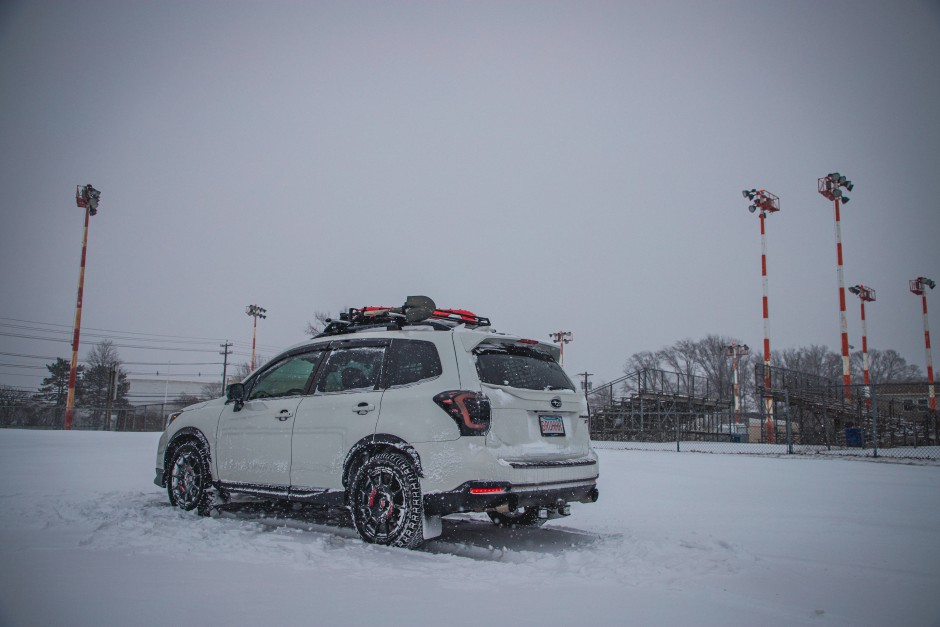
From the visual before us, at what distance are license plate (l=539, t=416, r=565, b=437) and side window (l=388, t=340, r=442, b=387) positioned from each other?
3.01ft

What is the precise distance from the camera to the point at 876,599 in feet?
12.0

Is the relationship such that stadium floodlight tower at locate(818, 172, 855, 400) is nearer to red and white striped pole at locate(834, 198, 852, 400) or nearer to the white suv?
red and white striped pole at locate(834, 198, 852, 400)

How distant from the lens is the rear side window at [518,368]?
15.6 ft

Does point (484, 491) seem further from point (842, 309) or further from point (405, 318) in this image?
point (842, 309)

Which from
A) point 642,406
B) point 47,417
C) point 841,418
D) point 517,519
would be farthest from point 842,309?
point 47,417

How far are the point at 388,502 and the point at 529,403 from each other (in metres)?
1.33

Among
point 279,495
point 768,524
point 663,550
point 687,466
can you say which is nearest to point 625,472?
point 687,466

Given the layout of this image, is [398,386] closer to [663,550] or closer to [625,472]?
[663,550]

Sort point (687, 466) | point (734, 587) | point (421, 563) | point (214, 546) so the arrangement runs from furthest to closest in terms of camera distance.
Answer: point (687, 466), point (214, 546), point (421, 563), point (734, 587)

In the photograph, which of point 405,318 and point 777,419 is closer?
point 405,318

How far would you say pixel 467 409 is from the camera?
445 cm

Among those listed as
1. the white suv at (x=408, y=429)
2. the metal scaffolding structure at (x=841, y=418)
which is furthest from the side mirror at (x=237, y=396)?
the metal scaffolding structure at (x=841, y=418)

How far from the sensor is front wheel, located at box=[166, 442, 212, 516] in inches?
238

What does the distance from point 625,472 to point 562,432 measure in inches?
288
